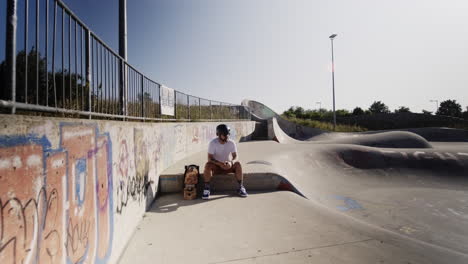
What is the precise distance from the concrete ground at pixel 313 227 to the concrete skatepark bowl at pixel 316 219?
0.01 meters

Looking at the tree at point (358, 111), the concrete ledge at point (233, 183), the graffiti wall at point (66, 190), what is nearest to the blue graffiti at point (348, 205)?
the concrete ledge at point (233, 183)

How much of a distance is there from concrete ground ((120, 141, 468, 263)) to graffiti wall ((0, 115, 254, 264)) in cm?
66

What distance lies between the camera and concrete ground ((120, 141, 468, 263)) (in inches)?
108

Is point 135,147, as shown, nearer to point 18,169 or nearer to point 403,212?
point 18,169

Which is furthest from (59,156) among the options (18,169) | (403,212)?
(403,212)

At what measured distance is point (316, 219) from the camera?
12.3 feet

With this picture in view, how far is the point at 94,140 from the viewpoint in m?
2.31

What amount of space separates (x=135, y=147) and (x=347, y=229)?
3.80 meters

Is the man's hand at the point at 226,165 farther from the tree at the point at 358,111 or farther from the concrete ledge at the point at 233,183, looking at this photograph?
the tree at the point at 358,111

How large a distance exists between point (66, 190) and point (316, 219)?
12.0ft

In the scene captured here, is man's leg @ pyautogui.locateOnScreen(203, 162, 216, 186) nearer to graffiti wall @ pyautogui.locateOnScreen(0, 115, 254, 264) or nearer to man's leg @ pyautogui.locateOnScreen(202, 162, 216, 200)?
man's leg @ pyautogui.locateOnScreen(202, 162, 216, 200)

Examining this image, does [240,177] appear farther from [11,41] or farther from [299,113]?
[299,113]

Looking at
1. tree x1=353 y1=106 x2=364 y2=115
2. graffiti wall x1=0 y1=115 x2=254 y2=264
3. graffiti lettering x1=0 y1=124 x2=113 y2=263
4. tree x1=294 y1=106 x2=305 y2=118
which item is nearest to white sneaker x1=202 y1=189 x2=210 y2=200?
graffiti wall x1=0 y1=115 x2=254 y2=264

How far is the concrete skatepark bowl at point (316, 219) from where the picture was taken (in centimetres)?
278
